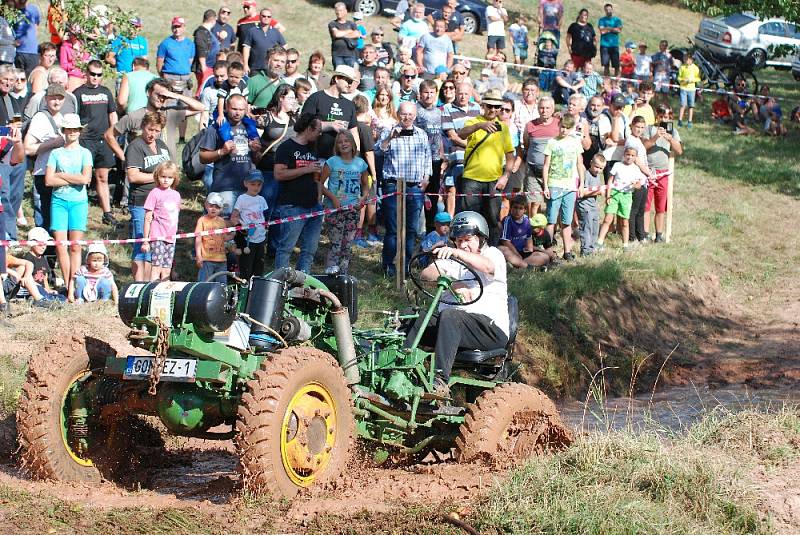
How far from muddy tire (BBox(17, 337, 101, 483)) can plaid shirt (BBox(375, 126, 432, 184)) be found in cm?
717

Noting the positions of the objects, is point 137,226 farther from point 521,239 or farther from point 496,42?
point 496,42

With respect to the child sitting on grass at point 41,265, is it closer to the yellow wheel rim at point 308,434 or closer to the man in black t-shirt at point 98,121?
the man in black t-shirt at point 98,121

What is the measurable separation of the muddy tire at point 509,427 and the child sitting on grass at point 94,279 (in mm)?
5189

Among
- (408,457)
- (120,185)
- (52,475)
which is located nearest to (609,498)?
(408,457)

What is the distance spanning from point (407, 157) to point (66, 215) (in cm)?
421

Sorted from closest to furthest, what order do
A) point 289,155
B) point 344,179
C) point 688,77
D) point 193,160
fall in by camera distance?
point 289,155 < point 344,179 < point 193,160 < point 688,77

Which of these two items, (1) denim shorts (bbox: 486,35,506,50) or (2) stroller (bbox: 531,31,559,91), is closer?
(1) denim shorts (bbox: 486,35,506,50)

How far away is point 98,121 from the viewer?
47.9 ft

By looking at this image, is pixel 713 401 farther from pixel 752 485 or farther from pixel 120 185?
pixel 120 185

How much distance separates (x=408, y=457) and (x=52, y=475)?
2.66 metres

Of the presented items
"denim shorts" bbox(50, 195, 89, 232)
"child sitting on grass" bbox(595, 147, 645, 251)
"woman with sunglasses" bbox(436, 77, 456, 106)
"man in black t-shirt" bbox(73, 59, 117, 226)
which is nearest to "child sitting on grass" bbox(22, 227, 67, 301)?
"denim shorts" bbox(50, 195, 89, 232)

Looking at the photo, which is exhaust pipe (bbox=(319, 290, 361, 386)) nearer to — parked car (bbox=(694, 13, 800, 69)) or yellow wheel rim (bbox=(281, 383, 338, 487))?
yellow wheel rim (bbox=(281, 383, 338, 487))

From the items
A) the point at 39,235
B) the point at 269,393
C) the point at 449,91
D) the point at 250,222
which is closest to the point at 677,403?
the point at 250,222

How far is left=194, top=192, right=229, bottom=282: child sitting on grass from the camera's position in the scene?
11.9 meters
